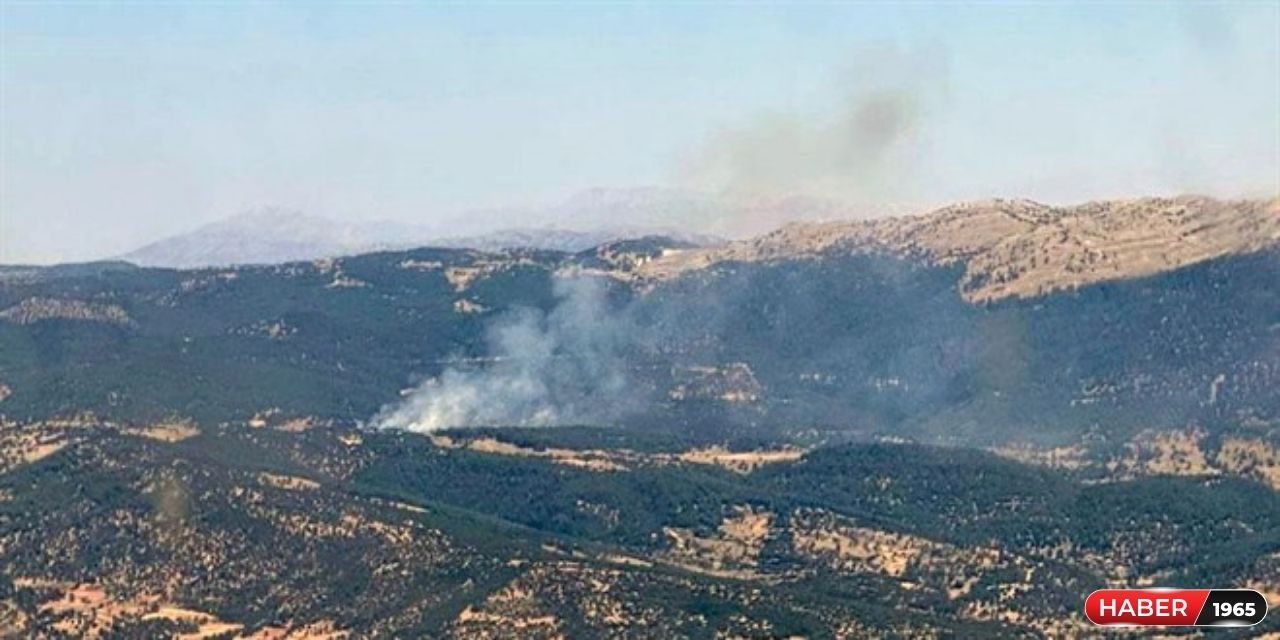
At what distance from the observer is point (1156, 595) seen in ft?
595

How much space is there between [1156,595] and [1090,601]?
728 centimetres

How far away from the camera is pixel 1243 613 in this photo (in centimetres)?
18500

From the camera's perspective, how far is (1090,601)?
18712 centimetres

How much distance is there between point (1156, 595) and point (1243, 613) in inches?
368

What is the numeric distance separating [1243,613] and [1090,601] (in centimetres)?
1309
